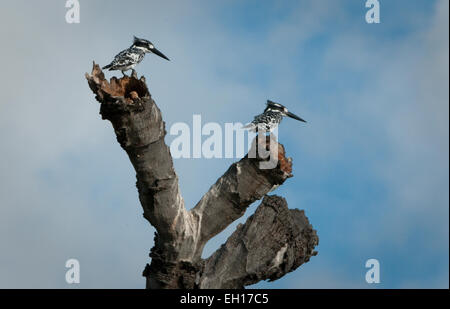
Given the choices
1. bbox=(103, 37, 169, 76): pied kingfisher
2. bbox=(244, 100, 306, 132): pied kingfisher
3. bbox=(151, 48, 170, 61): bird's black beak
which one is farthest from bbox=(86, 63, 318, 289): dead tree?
bbox=(151, 48, 170, 61): bird's black beak

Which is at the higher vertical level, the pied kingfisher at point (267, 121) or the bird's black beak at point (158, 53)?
the bird's black beak at point (158, 53)

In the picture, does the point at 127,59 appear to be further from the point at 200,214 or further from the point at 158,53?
the point at 200,214

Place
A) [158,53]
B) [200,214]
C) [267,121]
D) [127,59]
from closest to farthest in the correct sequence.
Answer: [200,214], [127,59], [267,121], [158,53]

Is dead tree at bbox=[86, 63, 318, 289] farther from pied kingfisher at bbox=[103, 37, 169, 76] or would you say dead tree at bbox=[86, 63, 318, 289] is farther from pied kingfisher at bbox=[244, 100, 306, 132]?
pied kingfisher at bbox=[103, 37, 169, 76]

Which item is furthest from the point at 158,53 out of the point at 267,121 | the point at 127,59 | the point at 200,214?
the point at 200,214

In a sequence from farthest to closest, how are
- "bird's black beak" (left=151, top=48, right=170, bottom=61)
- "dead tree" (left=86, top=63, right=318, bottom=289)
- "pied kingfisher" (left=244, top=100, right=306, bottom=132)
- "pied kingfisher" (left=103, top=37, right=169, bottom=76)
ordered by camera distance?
"bird's black beak" (left=151, top=48, right=170, bottom=61), "pied kingfisher" (left=244, top=100, right=306, bottom=132), "pied kingfisher" (left=103, top=37, right=169, bottom=76), "dead tree" (left=86, top=63, right=318, bottom=289)

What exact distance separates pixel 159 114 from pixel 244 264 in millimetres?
3603

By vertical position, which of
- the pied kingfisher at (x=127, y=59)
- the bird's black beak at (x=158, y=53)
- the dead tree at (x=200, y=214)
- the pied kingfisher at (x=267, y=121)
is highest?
the bird's black beak at (x=158, y=53)

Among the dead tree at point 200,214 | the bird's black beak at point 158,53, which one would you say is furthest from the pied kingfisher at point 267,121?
the bird's black beak at point 158,53

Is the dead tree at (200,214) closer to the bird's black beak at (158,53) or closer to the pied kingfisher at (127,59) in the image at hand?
the pied kingfisher at (127,59)

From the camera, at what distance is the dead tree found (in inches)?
292

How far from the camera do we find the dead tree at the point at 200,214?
742 cm

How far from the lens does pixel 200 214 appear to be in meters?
9.33
